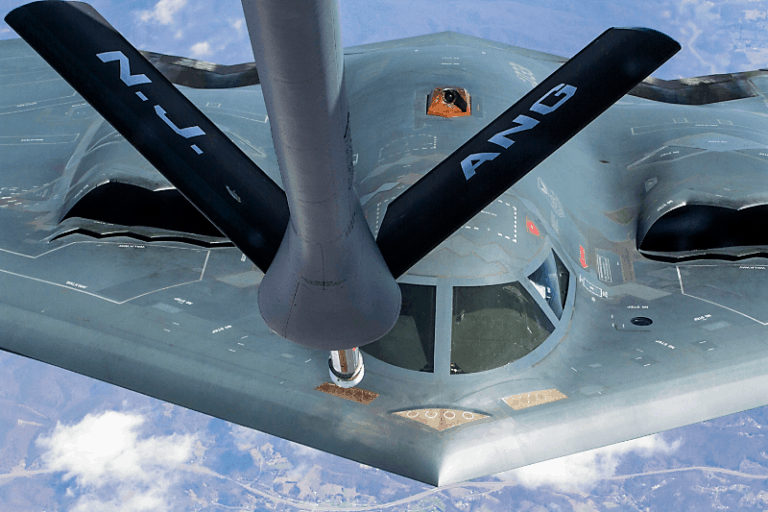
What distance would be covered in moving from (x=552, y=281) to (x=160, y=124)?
5.42m

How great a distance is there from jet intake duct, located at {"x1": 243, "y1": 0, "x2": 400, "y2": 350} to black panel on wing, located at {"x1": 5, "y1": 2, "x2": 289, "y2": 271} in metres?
0.73

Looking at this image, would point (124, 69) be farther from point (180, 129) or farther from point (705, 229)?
point (705, 229)

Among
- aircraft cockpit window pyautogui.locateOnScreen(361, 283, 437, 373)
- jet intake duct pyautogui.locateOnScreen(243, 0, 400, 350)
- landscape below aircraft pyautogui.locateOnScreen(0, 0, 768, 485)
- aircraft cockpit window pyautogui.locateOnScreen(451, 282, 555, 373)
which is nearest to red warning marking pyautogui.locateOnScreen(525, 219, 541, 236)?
landscape below aircraft pyautogui.locateOnScreen(0, 0, 768, 485)

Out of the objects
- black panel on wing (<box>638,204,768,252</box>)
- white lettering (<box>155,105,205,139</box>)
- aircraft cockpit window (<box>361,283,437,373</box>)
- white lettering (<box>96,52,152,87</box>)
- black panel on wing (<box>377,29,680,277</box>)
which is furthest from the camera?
black panel on wing (<box>638,204,768,252</box>)

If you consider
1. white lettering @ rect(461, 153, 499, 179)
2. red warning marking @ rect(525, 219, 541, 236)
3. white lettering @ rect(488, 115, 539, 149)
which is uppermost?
white lettering @ rect(488, 115, 539, 149)

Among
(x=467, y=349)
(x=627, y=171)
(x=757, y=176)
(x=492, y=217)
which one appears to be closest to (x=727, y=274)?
(x=757, y=176)

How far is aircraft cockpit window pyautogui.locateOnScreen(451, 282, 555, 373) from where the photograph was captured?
8.31 metres

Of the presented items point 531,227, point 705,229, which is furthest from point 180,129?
point 705,229

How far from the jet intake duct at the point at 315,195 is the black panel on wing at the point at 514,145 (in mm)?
539

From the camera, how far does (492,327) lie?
8.54 metres

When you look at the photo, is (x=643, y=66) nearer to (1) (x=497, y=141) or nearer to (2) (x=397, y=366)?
(1) (x=497, y=141)

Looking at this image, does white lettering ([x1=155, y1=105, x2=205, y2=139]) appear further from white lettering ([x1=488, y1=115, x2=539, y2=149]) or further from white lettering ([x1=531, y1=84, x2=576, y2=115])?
white lettering ([x1=531, y1=84, x2=576, y2=115])

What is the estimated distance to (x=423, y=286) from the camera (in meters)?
8.66

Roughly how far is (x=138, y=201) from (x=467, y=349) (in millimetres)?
6160
